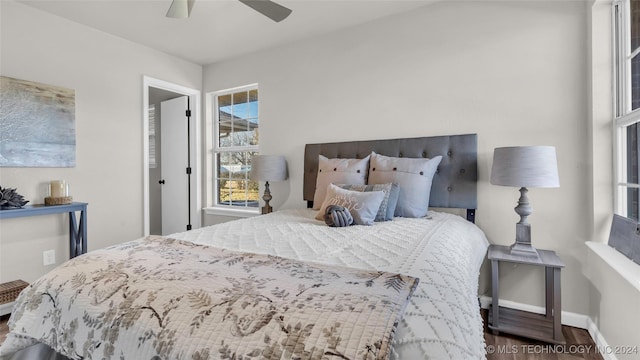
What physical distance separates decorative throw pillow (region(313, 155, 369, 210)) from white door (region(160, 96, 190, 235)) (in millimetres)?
2288

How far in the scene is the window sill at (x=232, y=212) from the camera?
374 centimetres

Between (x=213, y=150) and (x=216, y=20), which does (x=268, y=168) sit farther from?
(x=216, y=20)

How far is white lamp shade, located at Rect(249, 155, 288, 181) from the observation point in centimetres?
318

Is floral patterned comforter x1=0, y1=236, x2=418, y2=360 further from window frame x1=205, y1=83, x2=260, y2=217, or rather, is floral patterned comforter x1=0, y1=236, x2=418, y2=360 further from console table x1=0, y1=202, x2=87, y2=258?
window frame x1=205, y1=83, x2=260, y2=217

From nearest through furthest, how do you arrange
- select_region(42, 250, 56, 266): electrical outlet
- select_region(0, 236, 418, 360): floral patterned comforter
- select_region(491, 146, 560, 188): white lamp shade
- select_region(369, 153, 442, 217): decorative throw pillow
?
select_region(0, 236, 418, 360): floral patterned comforter → select_region(491, 146, 560, 188): white lamp shade → select_region(369, 153, 442, 217): decorative throw pillow → select_region(42, 250, 56, 266): electrical outlet

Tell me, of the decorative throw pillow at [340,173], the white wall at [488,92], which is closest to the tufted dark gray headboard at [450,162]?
the white wall at [488,92]

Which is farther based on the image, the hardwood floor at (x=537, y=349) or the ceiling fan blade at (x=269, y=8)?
the ceiling fan blade at (x=269, y=8)

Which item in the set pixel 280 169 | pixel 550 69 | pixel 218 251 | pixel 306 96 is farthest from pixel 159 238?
pixel 550 69

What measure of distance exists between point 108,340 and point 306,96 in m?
2.73

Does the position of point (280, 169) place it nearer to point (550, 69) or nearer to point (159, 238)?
point (159, 238)

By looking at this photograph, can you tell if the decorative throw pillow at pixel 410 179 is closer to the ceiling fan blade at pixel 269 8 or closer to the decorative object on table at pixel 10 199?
the ceiling fan blade at pixel 269 8

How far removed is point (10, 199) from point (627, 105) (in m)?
4.27

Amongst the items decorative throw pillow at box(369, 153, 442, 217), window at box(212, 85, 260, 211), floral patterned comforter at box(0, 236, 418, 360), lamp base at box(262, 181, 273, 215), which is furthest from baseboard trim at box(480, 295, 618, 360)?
window at box(212, 85, 260, 211)

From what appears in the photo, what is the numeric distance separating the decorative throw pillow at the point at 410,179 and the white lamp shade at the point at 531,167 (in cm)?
53
